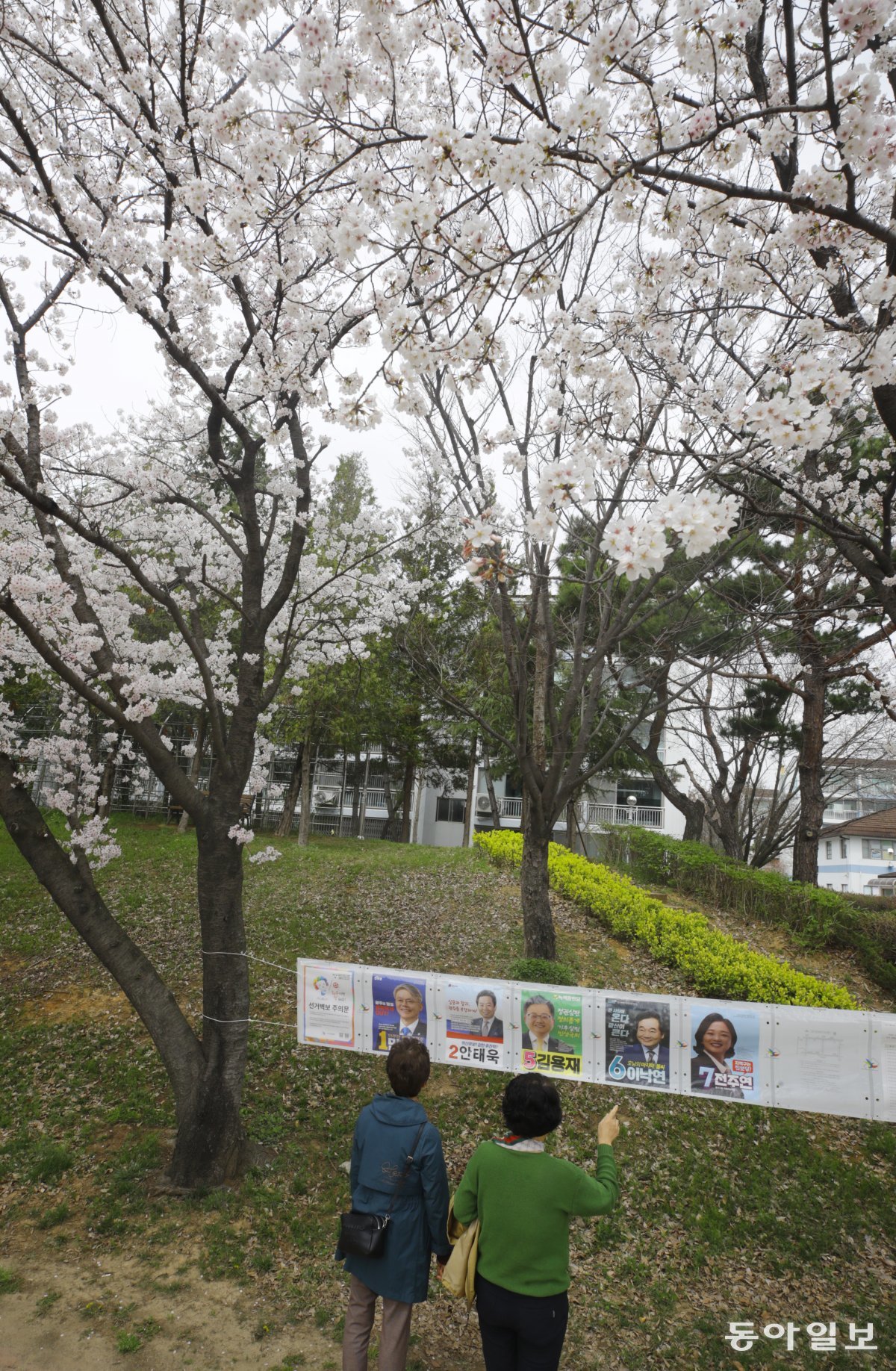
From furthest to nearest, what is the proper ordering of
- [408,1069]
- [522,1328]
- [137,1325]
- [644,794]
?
[644,794]
[137,1325]
[408,1069]
[522,1328]

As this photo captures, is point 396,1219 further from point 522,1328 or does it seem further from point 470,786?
point 470,786

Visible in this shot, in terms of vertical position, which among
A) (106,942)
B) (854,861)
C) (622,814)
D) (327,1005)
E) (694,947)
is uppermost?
(106,942)

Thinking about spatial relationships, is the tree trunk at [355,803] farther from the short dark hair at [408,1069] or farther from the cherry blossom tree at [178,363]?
the short dark hair at [408,1069]

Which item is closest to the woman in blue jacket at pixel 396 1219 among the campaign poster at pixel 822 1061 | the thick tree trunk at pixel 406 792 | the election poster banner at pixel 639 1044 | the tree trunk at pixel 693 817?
the election poster banner at pixel 639 1044

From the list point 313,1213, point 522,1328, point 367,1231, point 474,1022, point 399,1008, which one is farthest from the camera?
point 313,1213

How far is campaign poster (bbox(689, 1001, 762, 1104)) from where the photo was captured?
3.27 metres

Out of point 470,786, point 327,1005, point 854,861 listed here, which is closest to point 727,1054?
point 327,1005

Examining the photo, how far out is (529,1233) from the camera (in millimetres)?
2035

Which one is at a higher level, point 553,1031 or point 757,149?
point 757,149

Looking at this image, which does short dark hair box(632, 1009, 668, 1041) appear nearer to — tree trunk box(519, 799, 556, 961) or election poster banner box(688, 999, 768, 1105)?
election poster banner box(688, 999, 768, 1105)

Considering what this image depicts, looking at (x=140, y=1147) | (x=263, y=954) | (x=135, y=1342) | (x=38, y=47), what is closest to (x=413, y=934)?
(x=263, y=954)

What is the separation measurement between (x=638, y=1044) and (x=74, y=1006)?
17.1 feet

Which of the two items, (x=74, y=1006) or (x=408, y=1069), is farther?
(x=74, y=1006)

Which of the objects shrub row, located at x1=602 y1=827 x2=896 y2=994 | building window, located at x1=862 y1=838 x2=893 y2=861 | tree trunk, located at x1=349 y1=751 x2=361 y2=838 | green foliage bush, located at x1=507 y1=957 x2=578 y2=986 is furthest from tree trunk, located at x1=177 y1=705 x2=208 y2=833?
building window, located at x1=862 y1=838 x2=893 y2=861
